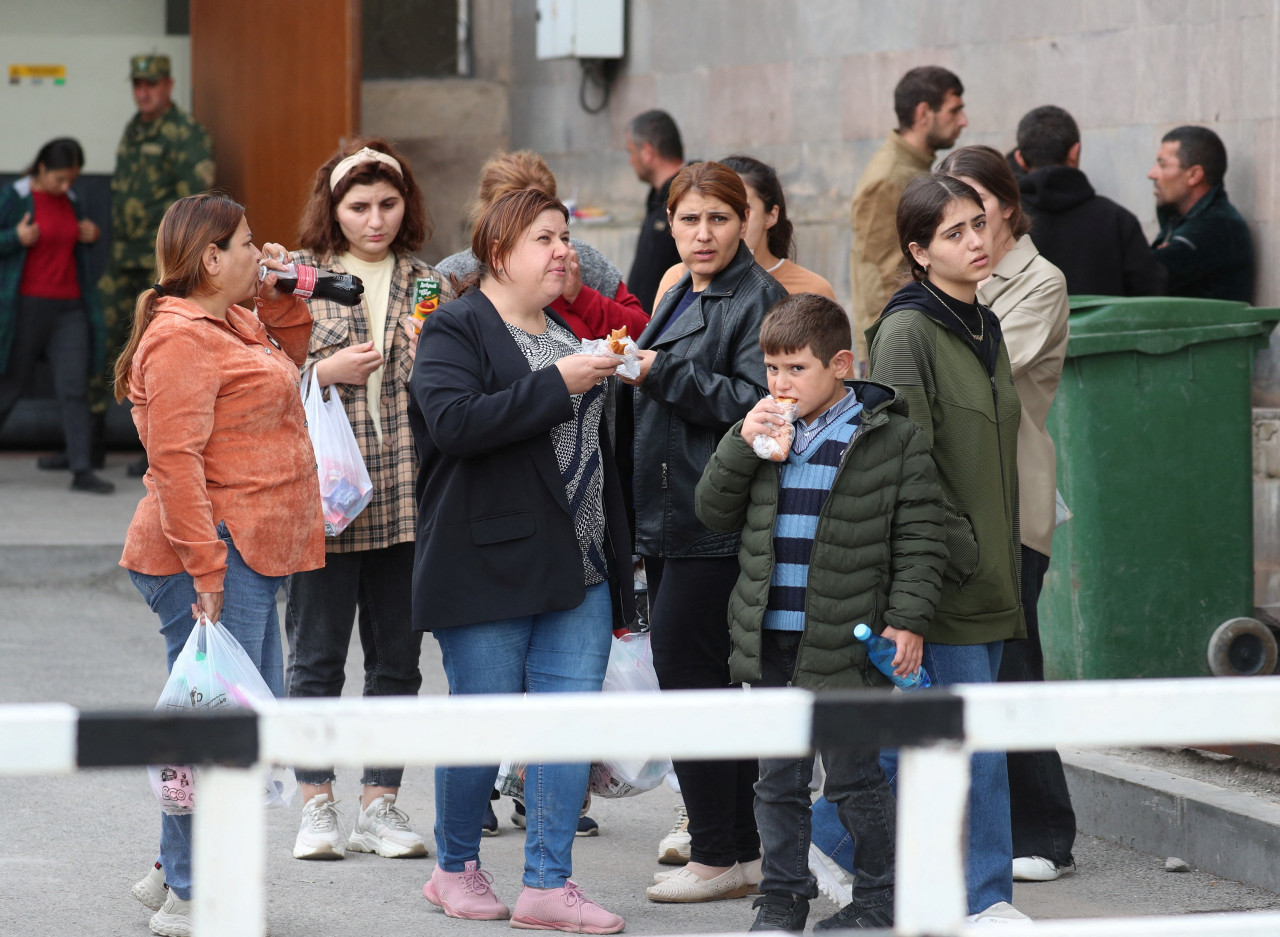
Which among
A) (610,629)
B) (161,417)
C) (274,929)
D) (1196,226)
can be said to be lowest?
(274,929)

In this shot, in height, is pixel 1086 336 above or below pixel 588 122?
below

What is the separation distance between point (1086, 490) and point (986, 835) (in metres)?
1.94

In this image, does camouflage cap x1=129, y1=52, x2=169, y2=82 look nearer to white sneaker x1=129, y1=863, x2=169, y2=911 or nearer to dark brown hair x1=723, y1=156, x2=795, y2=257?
dark brown hair x1=723, y1=156, x2=795, y2=257

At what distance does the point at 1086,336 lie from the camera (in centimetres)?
540

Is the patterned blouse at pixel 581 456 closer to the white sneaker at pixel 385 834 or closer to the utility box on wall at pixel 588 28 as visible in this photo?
the white sneaker at pixel 385 834

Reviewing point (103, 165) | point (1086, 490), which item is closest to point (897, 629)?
point (1086, 490)

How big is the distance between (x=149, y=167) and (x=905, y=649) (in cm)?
695

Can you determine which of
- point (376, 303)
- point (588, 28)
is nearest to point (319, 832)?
point (376, 303)

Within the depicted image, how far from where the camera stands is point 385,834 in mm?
4523

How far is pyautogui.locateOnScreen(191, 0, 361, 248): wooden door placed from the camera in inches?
325

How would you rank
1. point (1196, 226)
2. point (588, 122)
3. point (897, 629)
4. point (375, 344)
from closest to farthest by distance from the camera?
point (897, 629)
point (375, 344)
point (1196, 226)
point (588, 122)

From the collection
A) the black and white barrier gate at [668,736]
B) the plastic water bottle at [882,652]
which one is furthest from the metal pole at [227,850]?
the plastic water bottle at [882,652]

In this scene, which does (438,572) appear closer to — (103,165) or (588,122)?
(588,122)

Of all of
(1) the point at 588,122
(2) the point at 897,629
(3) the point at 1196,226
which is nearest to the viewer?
(2) the point at 897,629
